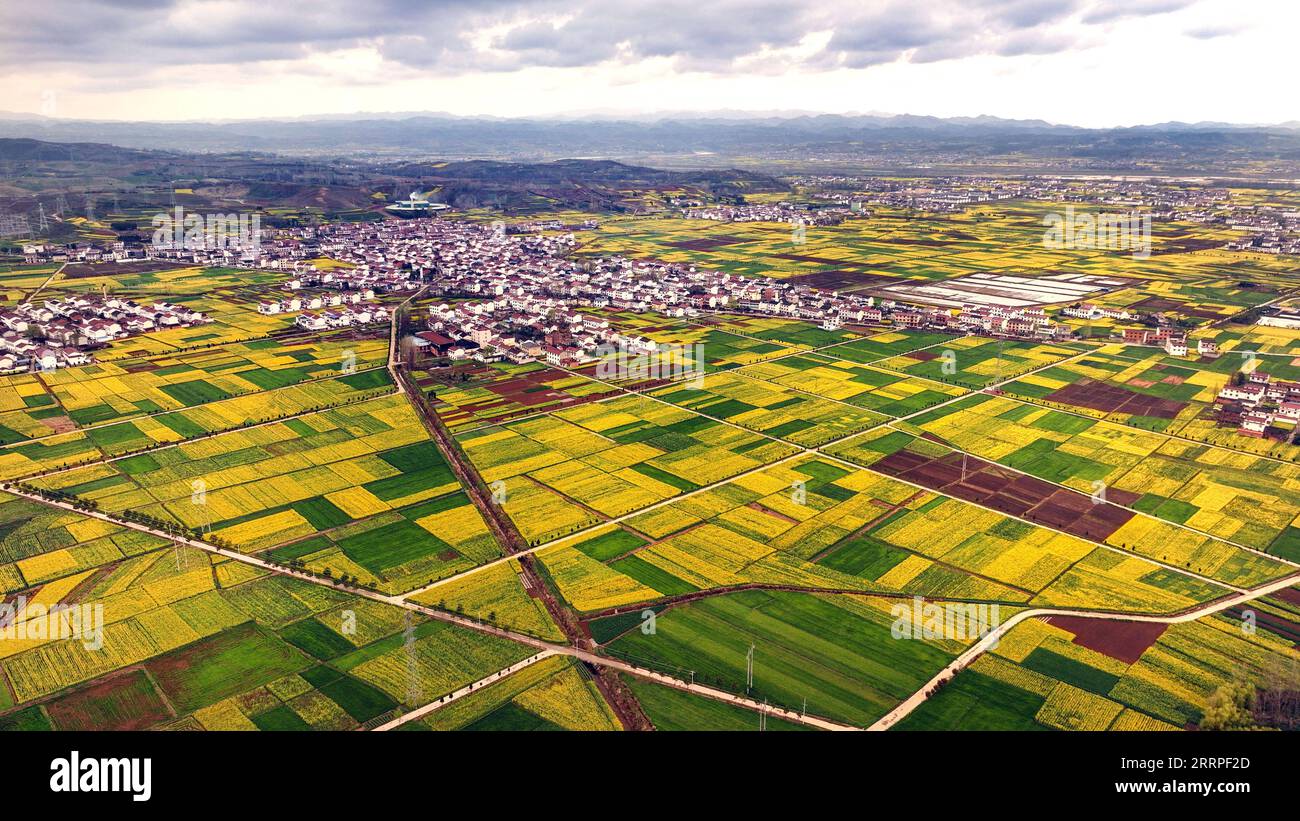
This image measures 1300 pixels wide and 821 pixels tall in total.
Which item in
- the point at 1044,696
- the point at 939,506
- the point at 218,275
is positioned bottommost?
the point at 1044,696

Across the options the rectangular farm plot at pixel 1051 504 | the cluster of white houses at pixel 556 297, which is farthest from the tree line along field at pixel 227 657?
the cluster of white houses at pixel 556 297

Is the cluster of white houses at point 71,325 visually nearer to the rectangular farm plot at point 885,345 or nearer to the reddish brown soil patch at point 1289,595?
the rectangular farm plot at point 885,345

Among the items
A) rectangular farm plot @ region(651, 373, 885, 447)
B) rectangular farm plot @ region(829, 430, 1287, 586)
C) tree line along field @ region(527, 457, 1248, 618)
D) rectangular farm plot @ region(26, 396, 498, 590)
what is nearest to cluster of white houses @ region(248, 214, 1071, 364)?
rectangular farm plot @ region(651, 373, 885, 447)

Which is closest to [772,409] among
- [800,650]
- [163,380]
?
[800,650]

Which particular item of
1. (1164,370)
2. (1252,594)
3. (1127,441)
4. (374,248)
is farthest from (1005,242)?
(1252,594)

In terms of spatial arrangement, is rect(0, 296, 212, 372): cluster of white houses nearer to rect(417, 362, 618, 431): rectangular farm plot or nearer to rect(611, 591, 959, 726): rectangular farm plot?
rect(417, 362, 618, 431): rectangular farm plot

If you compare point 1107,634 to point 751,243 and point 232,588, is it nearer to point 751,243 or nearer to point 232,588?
point 232,588
